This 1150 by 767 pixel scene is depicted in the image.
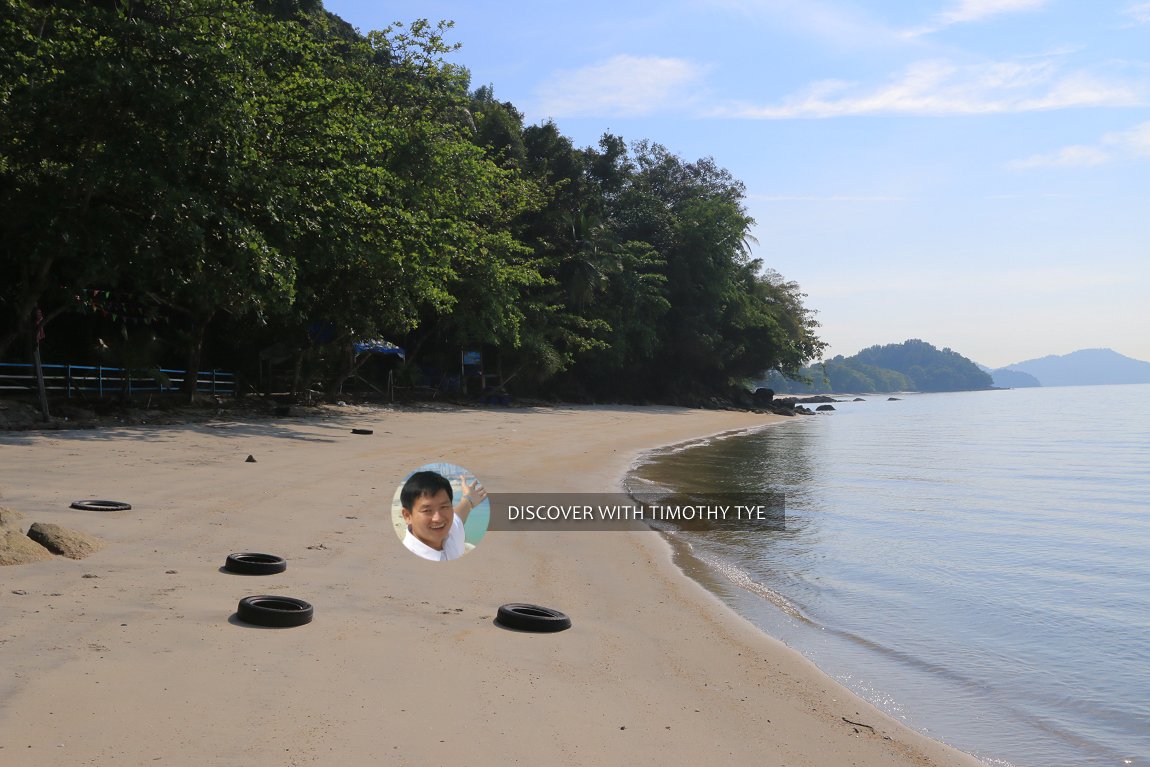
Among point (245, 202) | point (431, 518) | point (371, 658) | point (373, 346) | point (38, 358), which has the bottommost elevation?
point (371, 658)

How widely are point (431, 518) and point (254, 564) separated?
4.57 ft

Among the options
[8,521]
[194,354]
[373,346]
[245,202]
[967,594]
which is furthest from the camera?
[373,346]

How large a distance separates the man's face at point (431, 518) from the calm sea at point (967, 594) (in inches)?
94.6

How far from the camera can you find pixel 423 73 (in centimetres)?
2248

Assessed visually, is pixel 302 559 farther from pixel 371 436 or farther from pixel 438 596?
pixel 371 436

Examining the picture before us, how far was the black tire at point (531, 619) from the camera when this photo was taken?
193 inches

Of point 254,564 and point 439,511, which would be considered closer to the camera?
point 439,511

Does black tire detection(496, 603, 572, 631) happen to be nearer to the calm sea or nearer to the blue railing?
the calm sea

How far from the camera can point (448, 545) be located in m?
5.31

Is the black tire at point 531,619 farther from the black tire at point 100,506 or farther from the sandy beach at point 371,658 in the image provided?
the black tire at point 100,506

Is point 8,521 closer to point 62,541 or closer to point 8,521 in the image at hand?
point 8,521

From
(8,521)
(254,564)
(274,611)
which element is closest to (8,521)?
(8,521)

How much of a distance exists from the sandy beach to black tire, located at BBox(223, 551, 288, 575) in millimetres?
83

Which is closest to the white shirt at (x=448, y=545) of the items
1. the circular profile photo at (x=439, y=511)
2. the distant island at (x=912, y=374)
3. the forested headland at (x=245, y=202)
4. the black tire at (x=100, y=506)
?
the circular profile photo at (x=439, y=511)
